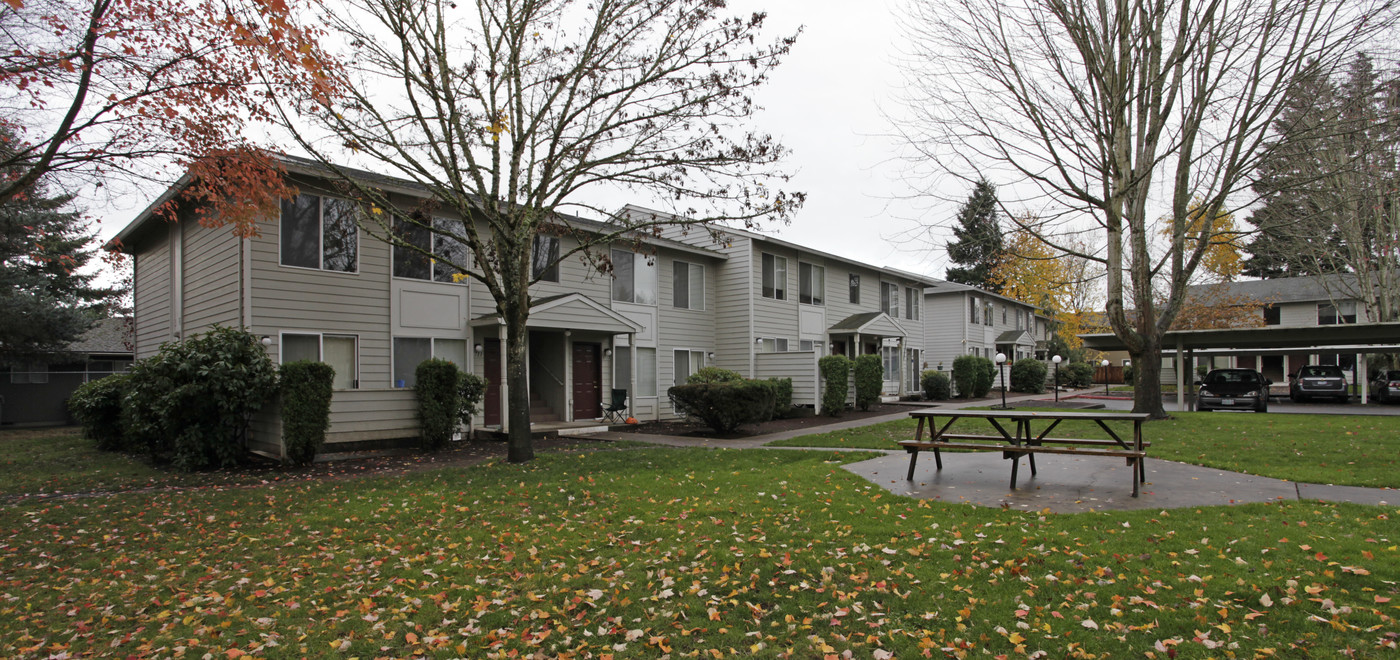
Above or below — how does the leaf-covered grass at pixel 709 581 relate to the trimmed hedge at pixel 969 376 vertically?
below

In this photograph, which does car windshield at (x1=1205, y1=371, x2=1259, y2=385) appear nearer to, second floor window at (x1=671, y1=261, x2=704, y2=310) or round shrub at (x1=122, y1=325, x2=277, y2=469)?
second floor window at (x1=671, y1=261, x2=704, y2=310)

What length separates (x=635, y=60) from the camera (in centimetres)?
1184

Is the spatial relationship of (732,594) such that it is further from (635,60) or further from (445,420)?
(445,420)

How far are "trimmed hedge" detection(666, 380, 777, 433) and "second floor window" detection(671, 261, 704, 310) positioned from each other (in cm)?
529

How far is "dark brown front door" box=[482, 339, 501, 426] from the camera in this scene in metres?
16.6

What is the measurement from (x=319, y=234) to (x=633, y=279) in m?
8.36

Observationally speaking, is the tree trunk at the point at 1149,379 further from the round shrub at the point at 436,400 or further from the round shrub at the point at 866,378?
the round shrub at the point at 436,400

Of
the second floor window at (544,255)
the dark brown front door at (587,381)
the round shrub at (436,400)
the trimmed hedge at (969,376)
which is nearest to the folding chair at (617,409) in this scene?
the dark brown front door at (587,381)

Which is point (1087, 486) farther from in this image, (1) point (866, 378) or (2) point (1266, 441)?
(1) point (866, 378)

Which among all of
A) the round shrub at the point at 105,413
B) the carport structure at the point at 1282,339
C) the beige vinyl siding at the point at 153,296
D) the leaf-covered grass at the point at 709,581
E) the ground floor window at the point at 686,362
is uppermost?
the beige vinyl siding at the point at 153,296

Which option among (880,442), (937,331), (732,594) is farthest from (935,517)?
(937,331)

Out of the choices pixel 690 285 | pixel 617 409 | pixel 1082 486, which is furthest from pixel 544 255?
pixel 1082 486

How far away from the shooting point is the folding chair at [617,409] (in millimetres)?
18500

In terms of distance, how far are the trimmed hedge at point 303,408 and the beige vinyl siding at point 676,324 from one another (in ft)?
31.8
